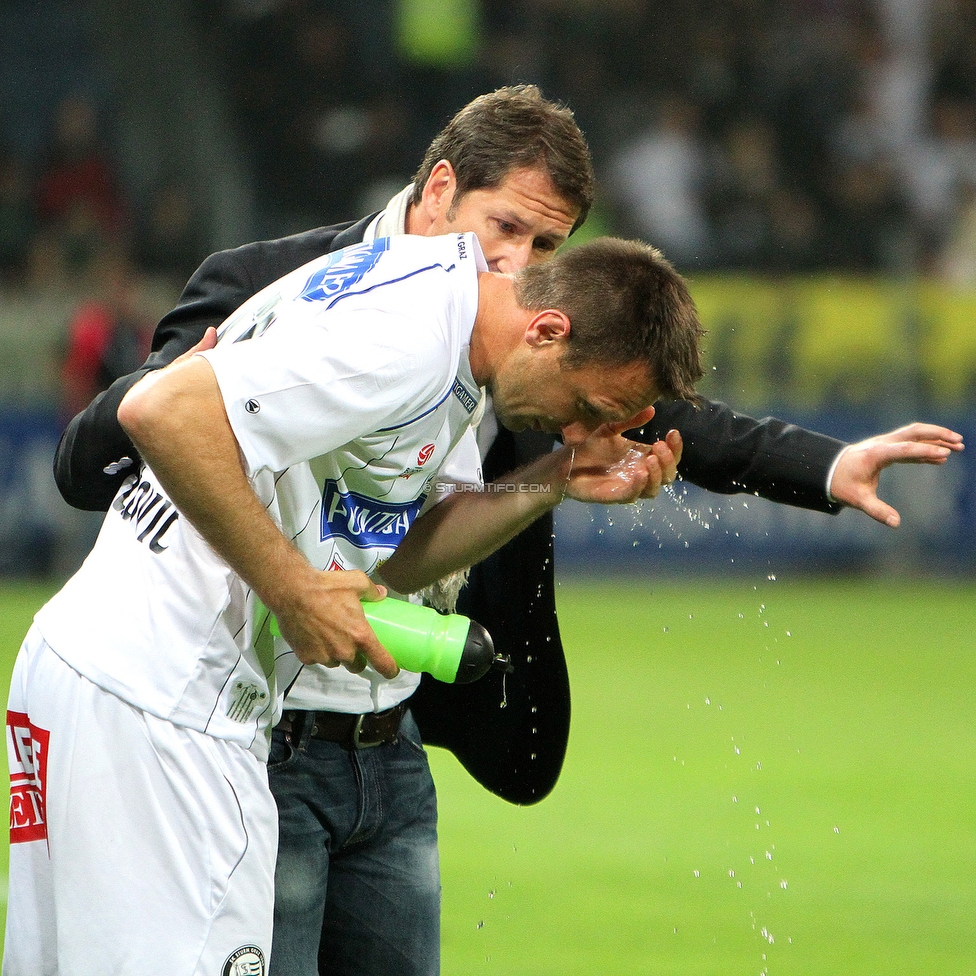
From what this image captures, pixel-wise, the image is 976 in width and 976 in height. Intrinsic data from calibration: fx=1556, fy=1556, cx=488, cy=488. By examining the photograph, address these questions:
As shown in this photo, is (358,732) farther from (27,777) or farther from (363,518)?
(27,777)

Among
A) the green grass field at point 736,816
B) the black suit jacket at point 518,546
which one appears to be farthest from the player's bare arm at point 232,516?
the green grass field at point 736,816

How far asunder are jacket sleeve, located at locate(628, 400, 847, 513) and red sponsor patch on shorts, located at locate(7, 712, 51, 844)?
160cm

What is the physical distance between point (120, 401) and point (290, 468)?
512mm

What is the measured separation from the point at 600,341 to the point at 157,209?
12.2m

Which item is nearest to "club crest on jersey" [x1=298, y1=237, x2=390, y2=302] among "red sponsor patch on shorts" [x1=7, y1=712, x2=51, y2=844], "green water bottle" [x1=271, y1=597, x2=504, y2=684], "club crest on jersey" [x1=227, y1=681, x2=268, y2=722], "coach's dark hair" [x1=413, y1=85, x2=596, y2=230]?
"green water bottle" [x1=271, y1=597, x2=504, y2=684]

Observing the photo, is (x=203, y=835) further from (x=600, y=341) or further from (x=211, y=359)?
(x=600, y=341)

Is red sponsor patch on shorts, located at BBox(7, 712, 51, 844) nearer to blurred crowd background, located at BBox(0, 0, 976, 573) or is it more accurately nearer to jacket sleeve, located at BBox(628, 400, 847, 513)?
jacket sleeve, located at BBox(628, 400, 847, 513)

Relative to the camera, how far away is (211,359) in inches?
94.7

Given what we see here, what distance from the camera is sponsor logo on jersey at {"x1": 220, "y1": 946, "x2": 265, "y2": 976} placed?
251 centimetres

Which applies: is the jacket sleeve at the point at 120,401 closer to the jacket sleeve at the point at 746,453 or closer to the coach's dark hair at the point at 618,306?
the coach's dark hair at the point at 618,306

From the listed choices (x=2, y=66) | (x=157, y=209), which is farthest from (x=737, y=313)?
(x=2, y=66)

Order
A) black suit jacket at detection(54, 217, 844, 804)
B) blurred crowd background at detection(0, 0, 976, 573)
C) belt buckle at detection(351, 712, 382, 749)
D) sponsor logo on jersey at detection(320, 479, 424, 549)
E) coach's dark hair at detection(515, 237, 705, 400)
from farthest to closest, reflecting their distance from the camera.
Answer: blurred crowd background at detection(0, 0, 976, 573)
black suit jacket at detection(54, 217, 844, 804)
belt buckle at detection(351, 712, 382, 749)
sponsor logo on jersey at detection(320, 479, 424, 549)
coach's dark hair at detection(515, 237, 705, 400)

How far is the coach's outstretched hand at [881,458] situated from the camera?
3441mm

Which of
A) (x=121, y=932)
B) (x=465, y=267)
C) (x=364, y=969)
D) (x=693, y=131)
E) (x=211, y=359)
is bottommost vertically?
(x=364, y=969)
